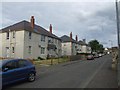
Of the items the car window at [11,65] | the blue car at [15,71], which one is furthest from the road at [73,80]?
the car window at [11,65]

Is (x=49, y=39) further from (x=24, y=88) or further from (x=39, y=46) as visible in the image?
(x=24, y=88)

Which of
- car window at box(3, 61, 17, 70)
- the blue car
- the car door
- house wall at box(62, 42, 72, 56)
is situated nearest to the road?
the blue car

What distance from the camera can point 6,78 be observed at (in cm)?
910

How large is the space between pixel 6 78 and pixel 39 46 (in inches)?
1192

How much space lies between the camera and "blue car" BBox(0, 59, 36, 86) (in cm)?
913

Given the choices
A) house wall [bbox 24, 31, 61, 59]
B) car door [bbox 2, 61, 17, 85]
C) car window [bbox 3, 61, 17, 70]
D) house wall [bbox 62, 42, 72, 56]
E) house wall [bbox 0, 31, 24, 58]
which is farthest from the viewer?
house wall [bbox 62, 42, 72, 56]

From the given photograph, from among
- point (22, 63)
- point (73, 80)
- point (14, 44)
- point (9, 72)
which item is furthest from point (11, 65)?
point (14, 44)

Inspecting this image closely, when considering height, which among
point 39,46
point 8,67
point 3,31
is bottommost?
point 8,67

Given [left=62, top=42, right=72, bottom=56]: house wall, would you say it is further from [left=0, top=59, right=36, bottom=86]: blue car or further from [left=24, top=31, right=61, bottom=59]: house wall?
[left=0, top=59, right=36, bottom=86]: blue car

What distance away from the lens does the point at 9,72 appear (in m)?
9.31

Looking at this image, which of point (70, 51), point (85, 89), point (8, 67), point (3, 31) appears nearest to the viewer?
point (85, 89)

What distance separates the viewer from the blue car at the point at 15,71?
9.13m

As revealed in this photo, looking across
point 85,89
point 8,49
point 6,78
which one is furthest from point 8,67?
point 8,49

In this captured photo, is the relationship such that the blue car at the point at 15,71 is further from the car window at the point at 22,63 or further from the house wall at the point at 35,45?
the house wall at the point at 35,45
